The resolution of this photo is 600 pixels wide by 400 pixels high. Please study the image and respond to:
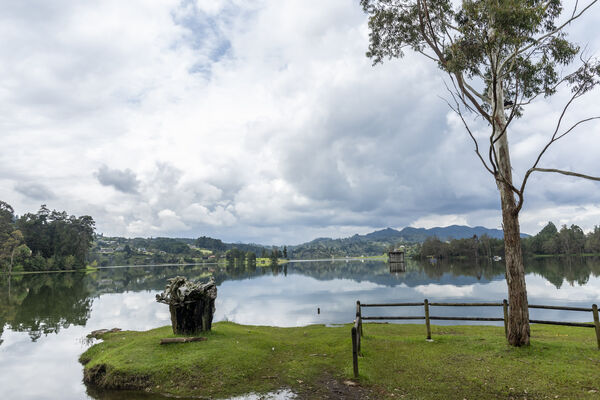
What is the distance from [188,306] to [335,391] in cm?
876

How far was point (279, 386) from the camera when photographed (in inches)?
405

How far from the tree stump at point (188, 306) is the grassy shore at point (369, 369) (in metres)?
1.33

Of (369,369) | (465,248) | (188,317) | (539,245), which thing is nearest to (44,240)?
(188,317)

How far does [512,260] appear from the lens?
498 inches

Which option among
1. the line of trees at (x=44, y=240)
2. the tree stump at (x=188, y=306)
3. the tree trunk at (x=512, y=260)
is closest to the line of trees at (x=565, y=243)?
the tree trunk at (x=512, y=260)

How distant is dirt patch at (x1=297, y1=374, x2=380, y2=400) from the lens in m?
9.31

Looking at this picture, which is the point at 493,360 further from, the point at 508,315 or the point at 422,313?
the point at 422,313

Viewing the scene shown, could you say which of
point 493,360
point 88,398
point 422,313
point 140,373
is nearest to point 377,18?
point 493,360

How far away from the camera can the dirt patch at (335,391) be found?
30.6 feet

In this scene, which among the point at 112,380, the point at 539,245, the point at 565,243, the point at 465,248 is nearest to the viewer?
the point at 112,380

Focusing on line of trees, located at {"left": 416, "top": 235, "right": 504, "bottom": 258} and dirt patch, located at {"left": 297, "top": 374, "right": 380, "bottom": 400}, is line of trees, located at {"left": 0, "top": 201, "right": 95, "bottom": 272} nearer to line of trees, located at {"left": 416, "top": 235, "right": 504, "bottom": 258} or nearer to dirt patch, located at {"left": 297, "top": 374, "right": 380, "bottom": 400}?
dirt patch, located at {"left": 297, "top": 374, "right": 380, "bottom": 400}

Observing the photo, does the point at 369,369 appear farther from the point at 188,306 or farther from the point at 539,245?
the point at 539,245

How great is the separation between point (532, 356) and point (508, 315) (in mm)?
1754

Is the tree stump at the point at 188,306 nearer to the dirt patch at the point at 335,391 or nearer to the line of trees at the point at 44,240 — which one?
the dirt patch at the point at 335,391
